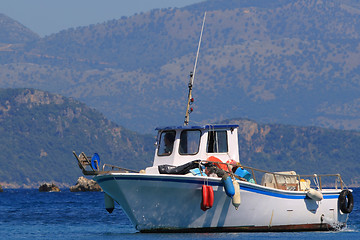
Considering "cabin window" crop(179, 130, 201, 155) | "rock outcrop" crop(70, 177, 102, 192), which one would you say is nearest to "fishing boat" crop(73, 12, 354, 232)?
"cabin window" crop(179, 130, 201, 155)

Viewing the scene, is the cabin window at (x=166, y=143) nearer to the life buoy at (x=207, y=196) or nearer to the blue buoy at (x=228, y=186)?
the life buoy at (x=207, y=196)

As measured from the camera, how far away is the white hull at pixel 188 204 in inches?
1406

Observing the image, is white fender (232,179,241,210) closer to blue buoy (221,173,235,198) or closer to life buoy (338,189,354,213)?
blue buoy (221,173,235,198)

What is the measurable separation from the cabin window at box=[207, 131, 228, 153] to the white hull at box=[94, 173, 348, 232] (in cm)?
319

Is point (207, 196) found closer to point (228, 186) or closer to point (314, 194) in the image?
point (228, 186)

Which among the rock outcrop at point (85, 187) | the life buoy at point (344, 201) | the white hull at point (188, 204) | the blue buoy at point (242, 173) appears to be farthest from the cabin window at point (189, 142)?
the rock outcrop at point (85, 187)

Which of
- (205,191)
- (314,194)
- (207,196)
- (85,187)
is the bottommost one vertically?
(207,196)

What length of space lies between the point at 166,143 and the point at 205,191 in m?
4.93

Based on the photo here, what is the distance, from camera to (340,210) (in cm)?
4231

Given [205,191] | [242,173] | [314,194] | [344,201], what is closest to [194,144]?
[242,173]

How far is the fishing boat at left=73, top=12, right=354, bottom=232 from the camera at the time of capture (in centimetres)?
3575

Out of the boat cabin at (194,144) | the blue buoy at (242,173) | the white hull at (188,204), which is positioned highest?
the boat cabin at (194,144)

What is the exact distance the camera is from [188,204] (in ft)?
118

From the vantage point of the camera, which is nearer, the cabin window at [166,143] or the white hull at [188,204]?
the white hull at [188,204]
